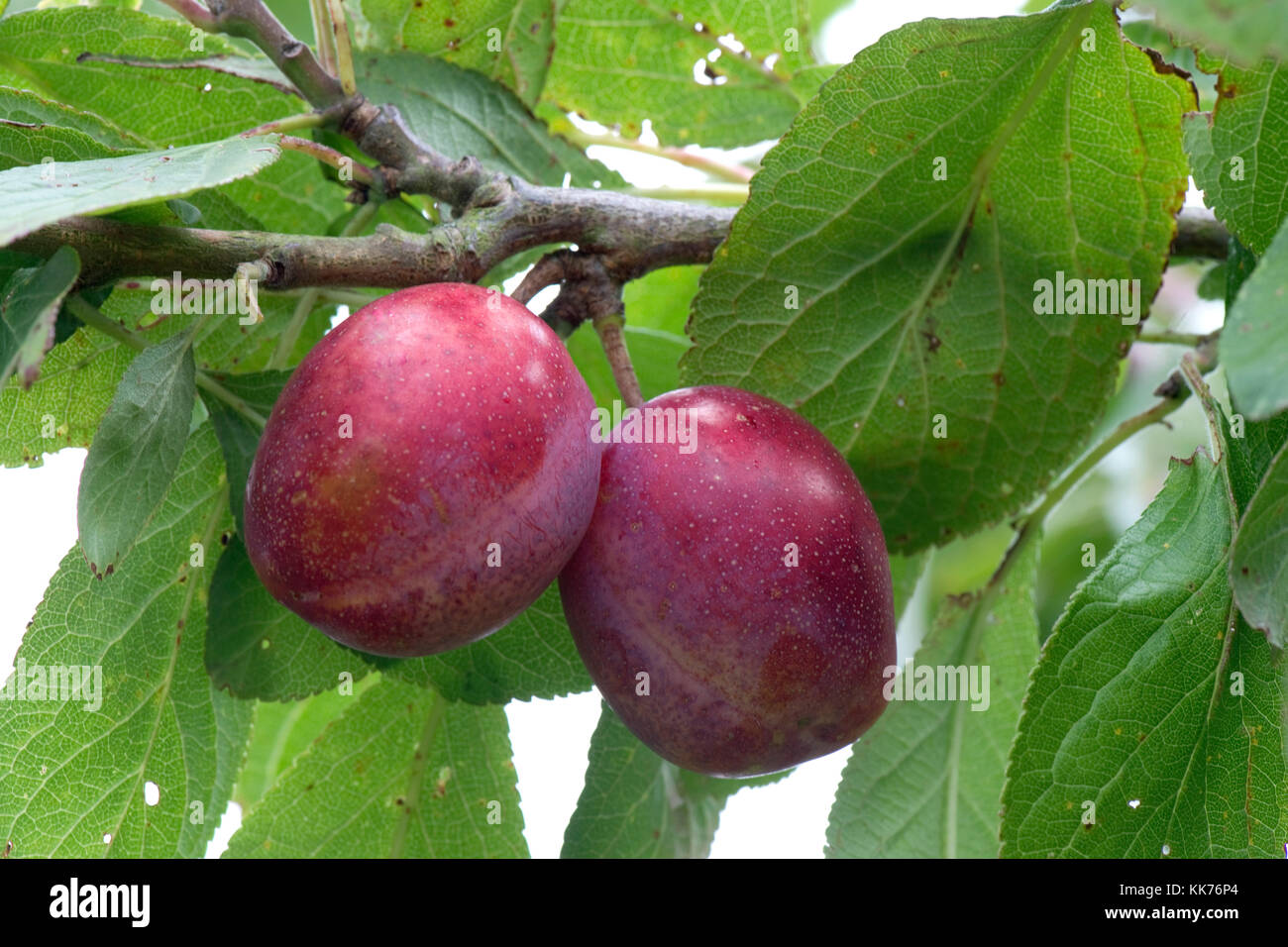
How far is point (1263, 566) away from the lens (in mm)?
820

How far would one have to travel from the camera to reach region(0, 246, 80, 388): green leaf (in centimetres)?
74

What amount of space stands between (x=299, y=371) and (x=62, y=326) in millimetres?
190

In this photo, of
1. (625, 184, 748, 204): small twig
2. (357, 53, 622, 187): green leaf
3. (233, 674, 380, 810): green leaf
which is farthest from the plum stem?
(233, 674, 380, 810): green leaf

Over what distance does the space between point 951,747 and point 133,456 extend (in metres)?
0.91

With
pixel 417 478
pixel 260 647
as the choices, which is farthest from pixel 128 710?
pixel 417 478

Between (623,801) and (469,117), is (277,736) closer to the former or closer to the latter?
(623,801)

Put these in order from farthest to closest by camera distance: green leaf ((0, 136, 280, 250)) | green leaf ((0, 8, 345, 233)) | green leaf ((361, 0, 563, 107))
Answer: green leaf ((361, 0, 563, 107))
green leaf ((0, 8, 345, 233))
green leaf ((0, 136, 280, 250))

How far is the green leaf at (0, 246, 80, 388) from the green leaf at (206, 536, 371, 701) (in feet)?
1.13

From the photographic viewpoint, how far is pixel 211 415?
3.52ft

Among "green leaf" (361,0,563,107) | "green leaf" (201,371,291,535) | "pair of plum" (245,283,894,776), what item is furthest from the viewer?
"green leaf" (361,0,563,107)

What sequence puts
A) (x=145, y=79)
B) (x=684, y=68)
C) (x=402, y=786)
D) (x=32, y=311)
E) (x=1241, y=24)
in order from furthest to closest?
1. (x=684, y=68)
2. (x=402, y=786)
3. (x=145, y=79)
4. (x=32, y=311)
5. (x=1241, y=24)

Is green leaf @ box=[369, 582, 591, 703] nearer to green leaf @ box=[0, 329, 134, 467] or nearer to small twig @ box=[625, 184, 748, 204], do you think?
green leaf @ box=[0, 329, 134, 467]

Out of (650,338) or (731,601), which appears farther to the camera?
(650,338)

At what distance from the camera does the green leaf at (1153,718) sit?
Answer: 97 cm
